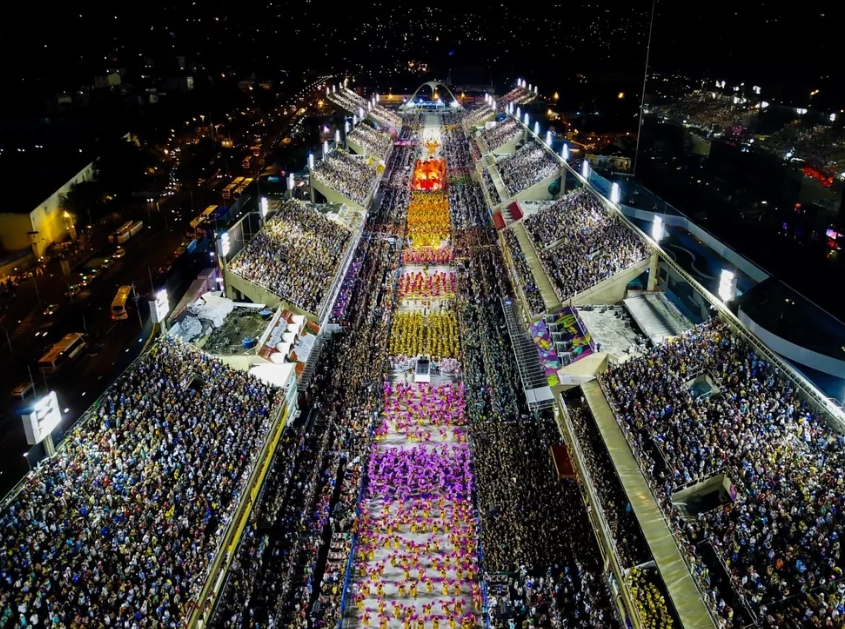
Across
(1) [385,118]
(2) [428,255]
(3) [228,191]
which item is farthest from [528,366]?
(1) [385,118]

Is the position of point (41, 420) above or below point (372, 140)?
above

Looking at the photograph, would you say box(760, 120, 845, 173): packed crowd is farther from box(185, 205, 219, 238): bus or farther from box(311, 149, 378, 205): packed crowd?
box(185, 205, 219, 238): bus

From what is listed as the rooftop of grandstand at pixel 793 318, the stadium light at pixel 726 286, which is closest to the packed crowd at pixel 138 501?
the stadium light at pixel 726 286

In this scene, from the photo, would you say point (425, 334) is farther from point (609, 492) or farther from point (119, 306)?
point (119, 306)

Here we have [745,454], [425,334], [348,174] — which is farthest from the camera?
[348,174]

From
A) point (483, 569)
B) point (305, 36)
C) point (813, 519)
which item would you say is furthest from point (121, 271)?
point (305, 36)

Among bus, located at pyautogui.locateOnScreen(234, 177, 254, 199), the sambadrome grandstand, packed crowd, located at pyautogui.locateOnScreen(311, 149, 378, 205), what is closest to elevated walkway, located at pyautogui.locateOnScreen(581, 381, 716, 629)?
the sambadrome grandstand
